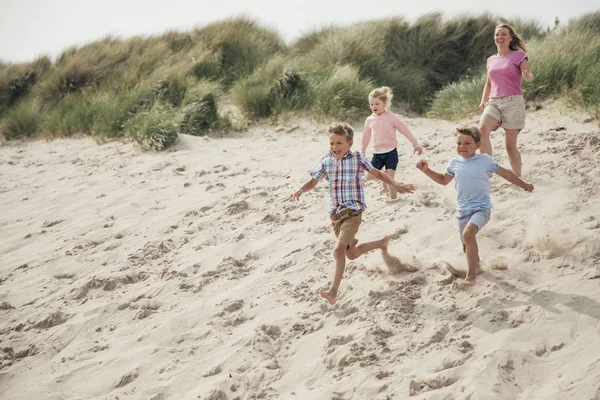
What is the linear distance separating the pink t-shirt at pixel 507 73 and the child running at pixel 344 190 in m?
2.11

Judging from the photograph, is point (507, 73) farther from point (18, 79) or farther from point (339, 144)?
point (18, 79)

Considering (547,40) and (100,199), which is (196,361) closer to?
(100,199)

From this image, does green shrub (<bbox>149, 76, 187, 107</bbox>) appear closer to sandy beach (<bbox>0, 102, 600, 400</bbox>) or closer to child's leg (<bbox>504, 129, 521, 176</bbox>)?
sandy beach (<bbox>0, 102, 600, 400</bbox>)

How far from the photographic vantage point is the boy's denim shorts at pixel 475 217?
426 centimetres

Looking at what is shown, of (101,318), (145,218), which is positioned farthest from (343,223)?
(145,218)

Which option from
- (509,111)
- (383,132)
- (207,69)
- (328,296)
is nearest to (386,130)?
(383,132)

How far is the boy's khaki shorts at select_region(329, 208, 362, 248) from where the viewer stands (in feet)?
14.8

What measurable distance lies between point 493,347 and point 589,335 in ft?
1.77

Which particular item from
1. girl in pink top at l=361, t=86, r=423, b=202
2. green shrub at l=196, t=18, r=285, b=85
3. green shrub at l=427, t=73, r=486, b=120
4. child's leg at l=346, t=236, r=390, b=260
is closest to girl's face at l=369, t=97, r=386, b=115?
girl in pink top at l=361, t=86, r=423, b=202

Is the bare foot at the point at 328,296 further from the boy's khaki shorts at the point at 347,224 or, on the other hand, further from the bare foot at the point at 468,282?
the bare foot at the point at 468,282

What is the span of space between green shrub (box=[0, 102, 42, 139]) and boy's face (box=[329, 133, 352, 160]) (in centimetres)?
920

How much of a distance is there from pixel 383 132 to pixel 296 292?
80.1 inches

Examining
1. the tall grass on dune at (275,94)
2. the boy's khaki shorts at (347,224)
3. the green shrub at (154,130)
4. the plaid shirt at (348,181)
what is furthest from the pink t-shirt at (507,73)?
the green shrub at (154,130)

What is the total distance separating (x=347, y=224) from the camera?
14.9ft
